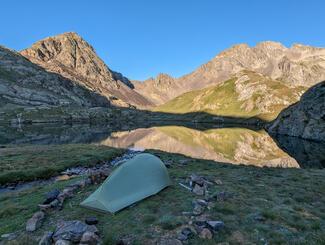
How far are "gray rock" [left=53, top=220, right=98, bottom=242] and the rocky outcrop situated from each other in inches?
3823

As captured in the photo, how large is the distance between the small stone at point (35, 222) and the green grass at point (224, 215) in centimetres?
41

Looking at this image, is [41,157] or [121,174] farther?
[41,157]

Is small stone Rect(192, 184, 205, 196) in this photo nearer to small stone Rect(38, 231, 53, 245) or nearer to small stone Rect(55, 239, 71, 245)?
small stone Rect(55, 239, 71, 245)

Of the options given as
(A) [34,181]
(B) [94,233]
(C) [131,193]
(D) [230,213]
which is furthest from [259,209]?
(A) [34,181]

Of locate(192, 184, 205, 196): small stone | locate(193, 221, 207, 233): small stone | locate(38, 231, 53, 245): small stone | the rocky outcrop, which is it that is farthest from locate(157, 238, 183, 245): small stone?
the rocky outcrop

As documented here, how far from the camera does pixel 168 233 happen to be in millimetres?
15000

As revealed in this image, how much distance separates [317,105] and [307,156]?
5443 cm

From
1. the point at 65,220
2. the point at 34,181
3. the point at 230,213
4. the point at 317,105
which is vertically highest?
the point at 317,105

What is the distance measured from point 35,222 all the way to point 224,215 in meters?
11.7

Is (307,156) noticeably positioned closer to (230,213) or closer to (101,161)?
(101,161)

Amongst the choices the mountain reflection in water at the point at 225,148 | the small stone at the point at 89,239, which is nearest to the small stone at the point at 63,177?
the small stone at the point at 89,239

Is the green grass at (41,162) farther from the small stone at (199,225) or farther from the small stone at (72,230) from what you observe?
the small stone at (199,225)

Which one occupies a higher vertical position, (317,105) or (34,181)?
(317,105)

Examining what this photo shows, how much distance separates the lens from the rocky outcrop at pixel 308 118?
10034 cm
